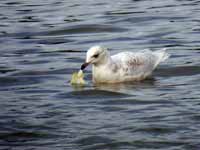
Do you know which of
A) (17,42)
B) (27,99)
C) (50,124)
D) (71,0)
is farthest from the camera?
(71,0)

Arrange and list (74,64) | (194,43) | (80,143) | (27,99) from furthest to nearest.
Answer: (194,43) → (74,64) → (27,99) → (80,143)

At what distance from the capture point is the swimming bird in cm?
1319

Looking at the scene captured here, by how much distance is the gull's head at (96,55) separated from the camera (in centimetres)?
1310

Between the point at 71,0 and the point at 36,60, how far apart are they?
650 centimetres

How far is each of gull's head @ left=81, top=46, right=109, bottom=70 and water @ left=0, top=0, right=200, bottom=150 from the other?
1.19 ft

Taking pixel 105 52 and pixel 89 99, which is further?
pixel 105 52

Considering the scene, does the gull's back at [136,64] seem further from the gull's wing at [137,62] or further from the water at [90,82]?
the water at [90,82]

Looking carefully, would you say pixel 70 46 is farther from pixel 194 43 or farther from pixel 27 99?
pixel 27 99

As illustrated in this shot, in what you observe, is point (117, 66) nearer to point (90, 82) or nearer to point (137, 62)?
point (137, 62)

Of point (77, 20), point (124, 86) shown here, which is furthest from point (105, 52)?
point (77, 20)

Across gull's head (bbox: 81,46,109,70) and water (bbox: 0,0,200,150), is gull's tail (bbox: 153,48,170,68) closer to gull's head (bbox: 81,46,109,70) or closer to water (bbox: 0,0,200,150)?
water (bbox: 0,0,200,150)

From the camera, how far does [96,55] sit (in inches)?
519

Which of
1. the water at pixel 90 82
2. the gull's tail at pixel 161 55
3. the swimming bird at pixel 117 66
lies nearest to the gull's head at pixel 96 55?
the swimming bird at pixel 117 66

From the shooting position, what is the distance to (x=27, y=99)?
1215 cm
